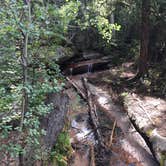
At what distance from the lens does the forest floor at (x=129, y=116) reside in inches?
278

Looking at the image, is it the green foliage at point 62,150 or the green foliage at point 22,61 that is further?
the green foliage at point 62,150

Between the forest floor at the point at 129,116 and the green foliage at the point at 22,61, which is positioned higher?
the green foliage at the point at 22,61

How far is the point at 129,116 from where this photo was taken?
9.13m

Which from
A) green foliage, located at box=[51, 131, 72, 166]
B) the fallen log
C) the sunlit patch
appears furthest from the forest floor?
green foliage, located at box=[51, 131, 72, 166]

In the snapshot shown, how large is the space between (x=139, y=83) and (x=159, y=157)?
17.3 ft

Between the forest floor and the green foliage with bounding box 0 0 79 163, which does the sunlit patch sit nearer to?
the forest floor

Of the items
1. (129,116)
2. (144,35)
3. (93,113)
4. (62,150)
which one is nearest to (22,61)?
(62,150)

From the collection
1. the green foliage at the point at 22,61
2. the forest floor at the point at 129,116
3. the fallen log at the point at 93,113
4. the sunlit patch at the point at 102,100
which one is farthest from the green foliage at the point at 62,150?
the sunlit patch at the point at 102,100

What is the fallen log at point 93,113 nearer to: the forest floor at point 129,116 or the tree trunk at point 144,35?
the forest floor at point 129,116

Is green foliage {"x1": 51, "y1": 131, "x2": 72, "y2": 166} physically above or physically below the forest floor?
above

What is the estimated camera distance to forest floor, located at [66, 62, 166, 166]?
7.07 meters

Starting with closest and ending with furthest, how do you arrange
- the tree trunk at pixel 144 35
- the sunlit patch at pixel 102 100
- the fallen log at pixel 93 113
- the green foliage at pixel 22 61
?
the green foliage at pixel 22 61 → the fallen log at pixel 93 113 → the sunlit patch at pixel 102 100 → the tree trunk at pixel 144 35

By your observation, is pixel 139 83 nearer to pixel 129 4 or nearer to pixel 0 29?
pixel 129 4

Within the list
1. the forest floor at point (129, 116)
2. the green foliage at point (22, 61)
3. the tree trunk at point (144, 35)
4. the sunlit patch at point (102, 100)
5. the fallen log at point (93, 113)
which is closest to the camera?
the green foliage at point (22, 61)
